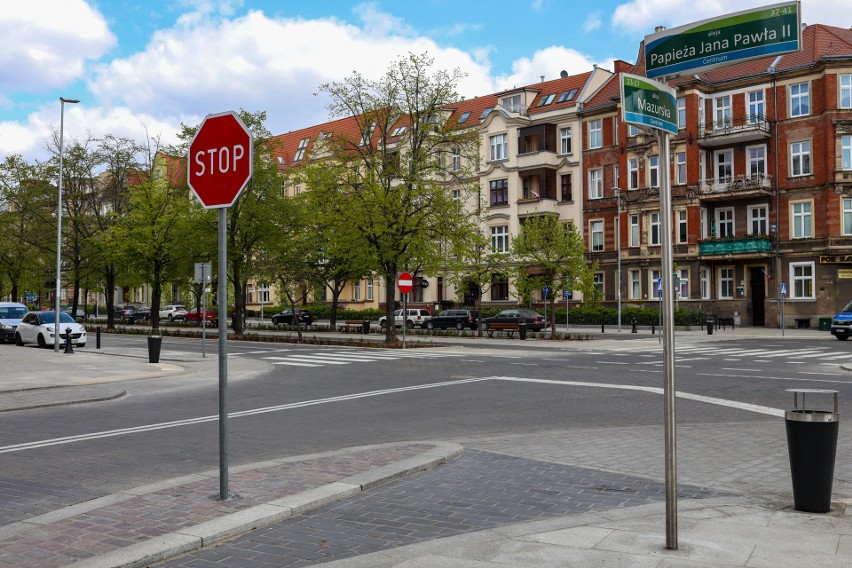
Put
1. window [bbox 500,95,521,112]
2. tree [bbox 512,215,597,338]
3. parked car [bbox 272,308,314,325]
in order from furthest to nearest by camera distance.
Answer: window [bbox 500,95,521,112] < parked car [bbox 272,308,314,325] < tree [bbox 512,215,597,338]

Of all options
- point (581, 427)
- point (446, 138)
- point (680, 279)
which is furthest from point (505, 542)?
point (680, 279)

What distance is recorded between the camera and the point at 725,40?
5.02 metres

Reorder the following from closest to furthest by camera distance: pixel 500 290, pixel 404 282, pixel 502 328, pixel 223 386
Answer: pixel 223 386 → pixel 404 282 → pixel 502 328 → pixel 500 290

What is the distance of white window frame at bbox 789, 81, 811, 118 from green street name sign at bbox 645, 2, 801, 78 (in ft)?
153

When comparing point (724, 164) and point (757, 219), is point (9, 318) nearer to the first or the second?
point (724, 164)

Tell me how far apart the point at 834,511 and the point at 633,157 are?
50.3 meters

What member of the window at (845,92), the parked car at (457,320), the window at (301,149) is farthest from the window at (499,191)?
the window at (301,149)

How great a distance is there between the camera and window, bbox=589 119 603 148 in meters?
56.0

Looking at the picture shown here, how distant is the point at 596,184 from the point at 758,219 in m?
11.9

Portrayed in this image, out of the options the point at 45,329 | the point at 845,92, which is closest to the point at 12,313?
the point at 45,329

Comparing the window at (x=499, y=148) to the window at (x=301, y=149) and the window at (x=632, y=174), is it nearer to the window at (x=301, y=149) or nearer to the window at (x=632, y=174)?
the window at (x=632, y=174)

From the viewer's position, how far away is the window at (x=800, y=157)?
151 feet

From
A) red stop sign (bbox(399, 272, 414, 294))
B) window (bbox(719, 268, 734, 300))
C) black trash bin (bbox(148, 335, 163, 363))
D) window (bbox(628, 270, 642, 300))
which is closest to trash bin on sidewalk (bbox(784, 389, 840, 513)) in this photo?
black trash bin (bbox(148, 335, 163, 363))

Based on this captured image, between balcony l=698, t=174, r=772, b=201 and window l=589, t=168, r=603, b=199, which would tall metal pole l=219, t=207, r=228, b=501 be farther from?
window l=589, t=168, r=603, b=199
